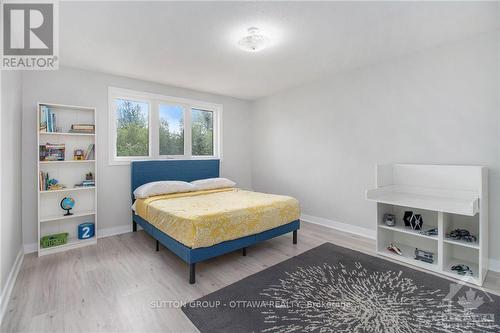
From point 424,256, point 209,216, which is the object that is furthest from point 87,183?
point 424,256

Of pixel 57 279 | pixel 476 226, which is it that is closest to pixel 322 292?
pixel 476 226

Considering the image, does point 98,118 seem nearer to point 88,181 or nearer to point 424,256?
point 88,181

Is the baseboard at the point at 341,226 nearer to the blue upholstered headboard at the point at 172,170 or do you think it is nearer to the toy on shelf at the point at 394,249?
the toy on shelf at the point at 394,249

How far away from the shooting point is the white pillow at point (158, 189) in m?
3.50

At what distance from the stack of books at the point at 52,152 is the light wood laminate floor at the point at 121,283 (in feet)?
4.05

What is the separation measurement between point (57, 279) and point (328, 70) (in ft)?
14.2

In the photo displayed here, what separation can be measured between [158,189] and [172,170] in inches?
28.9

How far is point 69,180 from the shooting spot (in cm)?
337

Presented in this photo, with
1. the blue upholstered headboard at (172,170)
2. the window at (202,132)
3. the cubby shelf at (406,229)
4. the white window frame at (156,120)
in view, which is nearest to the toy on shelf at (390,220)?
the cubby shelf at (406,229)

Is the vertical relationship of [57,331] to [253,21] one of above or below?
below

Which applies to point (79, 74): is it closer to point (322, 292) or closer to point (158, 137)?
point (158, 137)

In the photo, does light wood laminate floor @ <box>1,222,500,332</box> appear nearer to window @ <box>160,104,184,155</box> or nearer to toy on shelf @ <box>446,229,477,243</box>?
toy on shelf @ <box>446,229,477,243</box>

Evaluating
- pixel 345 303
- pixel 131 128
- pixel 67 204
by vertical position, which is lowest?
pixel 345 303

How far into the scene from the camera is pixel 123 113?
395 cm
